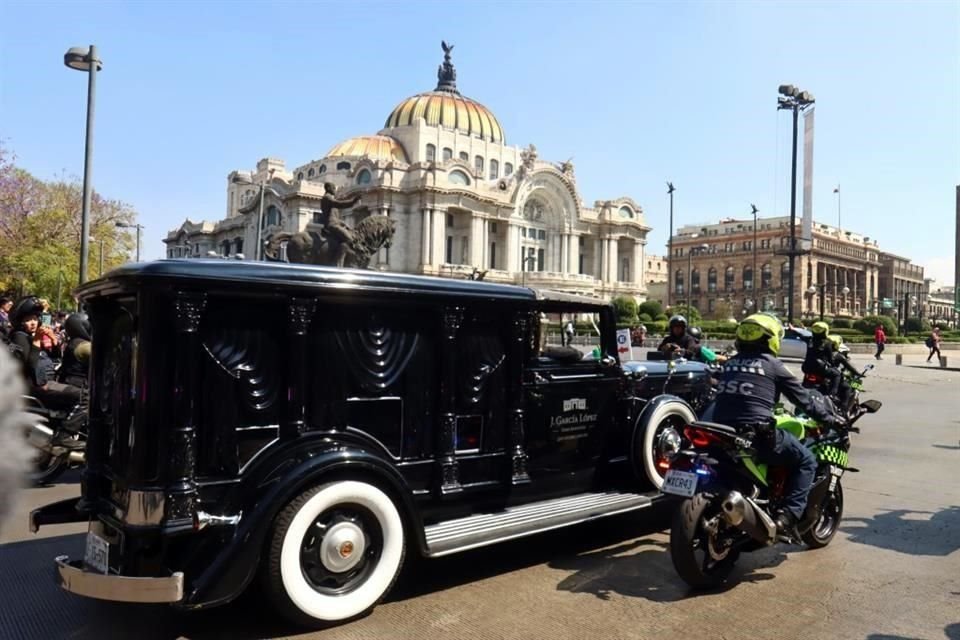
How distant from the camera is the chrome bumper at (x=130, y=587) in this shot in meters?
3.53

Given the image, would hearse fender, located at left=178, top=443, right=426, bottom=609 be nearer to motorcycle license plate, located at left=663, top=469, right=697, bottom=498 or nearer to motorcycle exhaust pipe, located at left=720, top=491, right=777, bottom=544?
motorcycle license plate, located at left=663, top=469, right=697, bottom=498

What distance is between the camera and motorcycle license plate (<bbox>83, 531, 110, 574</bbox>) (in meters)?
3.89

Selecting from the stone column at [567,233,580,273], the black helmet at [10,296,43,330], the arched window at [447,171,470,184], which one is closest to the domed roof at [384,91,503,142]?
the arched window at [447,171,470,184]

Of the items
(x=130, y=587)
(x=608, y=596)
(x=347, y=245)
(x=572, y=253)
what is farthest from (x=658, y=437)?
(x=572, y=253)

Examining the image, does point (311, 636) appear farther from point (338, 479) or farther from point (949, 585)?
point (949, 585)

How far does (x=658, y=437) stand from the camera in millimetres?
6332

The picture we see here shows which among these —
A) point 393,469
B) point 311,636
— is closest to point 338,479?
point 393,469

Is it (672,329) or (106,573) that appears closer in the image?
(106,573)

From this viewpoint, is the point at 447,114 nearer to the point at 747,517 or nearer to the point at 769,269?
the point at 769,269

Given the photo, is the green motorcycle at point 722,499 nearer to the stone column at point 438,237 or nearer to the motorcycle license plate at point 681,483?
the motorcycle license plate at point 681,483

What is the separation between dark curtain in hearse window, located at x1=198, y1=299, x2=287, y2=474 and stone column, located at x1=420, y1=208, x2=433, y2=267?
72.8 metres

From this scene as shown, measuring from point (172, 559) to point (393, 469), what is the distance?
1.28 meters

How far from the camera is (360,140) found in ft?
296

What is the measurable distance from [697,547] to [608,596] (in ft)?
2.29
